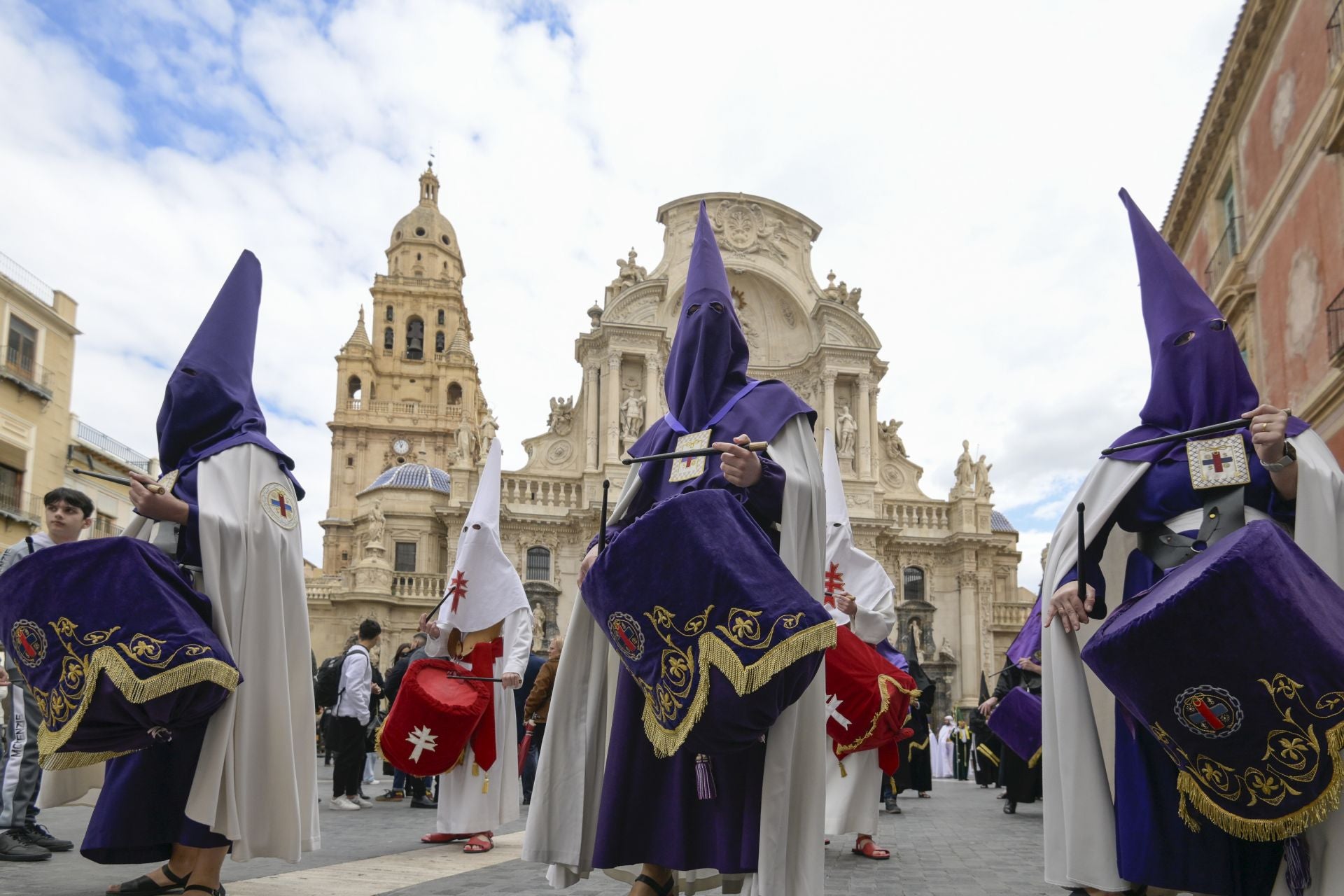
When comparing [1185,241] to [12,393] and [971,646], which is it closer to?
[971,646]

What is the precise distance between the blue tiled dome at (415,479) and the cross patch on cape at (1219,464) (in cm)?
3852

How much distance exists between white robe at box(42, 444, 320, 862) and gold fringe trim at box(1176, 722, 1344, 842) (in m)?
3.54

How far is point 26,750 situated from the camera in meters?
7.08

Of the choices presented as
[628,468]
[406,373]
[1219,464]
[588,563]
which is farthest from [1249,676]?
[406,373]

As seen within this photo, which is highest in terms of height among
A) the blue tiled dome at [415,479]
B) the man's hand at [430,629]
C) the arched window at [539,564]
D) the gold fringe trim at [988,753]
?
the blue tiled dome at [415,479]

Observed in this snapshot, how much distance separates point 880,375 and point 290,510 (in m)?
36.7

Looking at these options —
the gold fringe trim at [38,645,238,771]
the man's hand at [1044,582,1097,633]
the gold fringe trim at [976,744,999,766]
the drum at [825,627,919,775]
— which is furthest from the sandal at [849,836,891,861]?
the gold fringe trim at [976,744,999,766]

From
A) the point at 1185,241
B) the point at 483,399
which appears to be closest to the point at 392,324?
the point at 483,399

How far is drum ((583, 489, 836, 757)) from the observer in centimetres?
359

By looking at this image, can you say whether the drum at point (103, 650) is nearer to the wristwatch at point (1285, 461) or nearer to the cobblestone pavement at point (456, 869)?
the cobblestone pavement at point (456, 869)

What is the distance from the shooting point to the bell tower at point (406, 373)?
60.8 meters

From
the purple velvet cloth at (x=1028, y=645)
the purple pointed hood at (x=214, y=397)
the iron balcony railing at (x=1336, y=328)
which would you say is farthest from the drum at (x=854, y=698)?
the iron balcony railing at (x=1336, y=328)

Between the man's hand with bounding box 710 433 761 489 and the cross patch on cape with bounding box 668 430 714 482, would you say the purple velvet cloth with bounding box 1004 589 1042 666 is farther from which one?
the man's hand with bounding box 710 433 761 489

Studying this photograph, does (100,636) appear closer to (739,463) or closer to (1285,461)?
(739,463)
